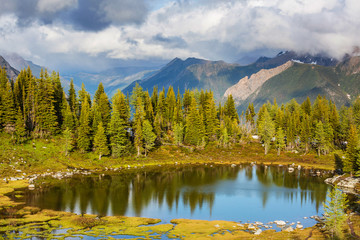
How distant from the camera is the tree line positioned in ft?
358

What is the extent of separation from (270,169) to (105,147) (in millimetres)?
64535

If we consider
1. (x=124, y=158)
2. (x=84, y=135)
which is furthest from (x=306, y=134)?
(x=84, y=135)

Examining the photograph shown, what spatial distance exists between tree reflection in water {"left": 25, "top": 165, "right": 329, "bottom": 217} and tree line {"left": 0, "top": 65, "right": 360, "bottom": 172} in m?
18.4

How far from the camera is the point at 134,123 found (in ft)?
414

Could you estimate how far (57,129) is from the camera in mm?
117688

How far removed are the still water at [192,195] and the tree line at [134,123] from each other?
64.3ft

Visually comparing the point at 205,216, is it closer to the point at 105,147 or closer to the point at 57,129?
the point at 105,147

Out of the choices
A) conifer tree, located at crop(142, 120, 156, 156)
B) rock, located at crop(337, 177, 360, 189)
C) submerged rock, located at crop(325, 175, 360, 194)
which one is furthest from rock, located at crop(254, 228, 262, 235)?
conifer tree, located at crop(142, 120, 156, 156)

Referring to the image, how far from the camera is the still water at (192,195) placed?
197 ft

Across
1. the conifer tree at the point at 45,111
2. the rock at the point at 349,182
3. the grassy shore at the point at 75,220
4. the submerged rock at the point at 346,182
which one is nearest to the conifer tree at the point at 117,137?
the grassy shore at the point at 75,220

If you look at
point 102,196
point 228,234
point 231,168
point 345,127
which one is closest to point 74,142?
point 102,196

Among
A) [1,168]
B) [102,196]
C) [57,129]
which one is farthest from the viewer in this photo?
[57,129]

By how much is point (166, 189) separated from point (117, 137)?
Answer: 42.6 metres

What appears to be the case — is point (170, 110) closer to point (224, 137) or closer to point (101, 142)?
point (224, 137)
